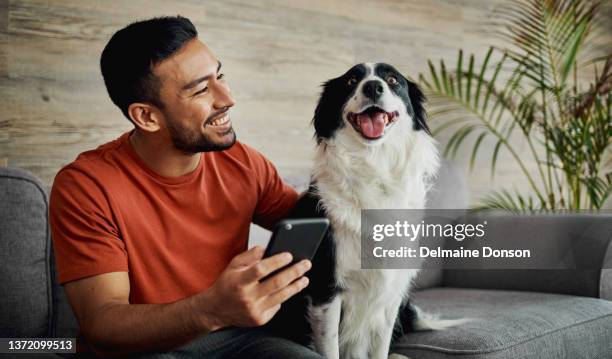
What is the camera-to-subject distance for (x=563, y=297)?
6.79 ft

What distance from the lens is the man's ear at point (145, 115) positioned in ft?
5.10

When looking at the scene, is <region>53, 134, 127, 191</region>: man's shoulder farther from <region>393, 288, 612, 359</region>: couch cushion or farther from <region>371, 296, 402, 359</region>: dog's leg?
<region>393, 288, 612, 359</region>: couch cushion

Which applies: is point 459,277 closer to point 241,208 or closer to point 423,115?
point 423,115

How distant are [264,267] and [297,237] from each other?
10 centimetres

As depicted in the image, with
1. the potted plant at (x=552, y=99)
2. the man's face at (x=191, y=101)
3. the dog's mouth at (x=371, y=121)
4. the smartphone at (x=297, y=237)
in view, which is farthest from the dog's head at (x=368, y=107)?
the potted plant at (x=552, y=99)

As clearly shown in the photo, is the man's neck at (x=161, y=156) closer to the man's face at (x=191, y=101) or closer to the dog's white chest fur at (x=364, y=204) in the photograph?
the man's face at (x=191, y=101)

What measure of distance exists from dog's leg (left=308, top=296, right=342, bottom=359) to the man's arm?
33cm

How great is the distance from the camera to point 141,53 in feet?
4.99

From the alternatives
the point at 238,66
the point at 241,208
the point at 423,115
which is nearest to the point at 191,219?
the point at 241,208

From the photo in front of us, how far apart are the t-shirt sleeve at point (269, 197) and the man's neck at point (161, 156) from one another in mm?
244

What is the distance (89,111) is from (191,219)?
2.89ft

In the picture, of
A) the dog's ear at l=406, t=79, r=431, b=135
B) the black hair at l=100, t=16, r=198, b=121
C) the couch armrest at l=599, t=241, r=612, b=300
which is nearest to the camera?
the black hair at l=100, t=16, r=198, b=121

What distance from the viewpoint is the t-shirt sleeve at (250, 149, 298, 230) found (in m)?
1.76

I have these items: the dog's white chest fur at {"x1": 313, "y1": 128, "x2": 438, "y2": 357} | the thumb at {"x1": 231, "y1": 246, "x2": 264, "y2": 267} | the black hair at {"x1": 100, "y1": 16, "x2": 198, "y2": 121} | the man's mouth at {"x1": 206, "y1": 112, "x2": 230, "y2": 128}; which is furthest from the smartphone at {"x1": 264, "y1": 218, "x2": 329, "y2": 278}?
the black hair at {"x1": 100, "y1": 16, "x2": 198, "y2": 121}
